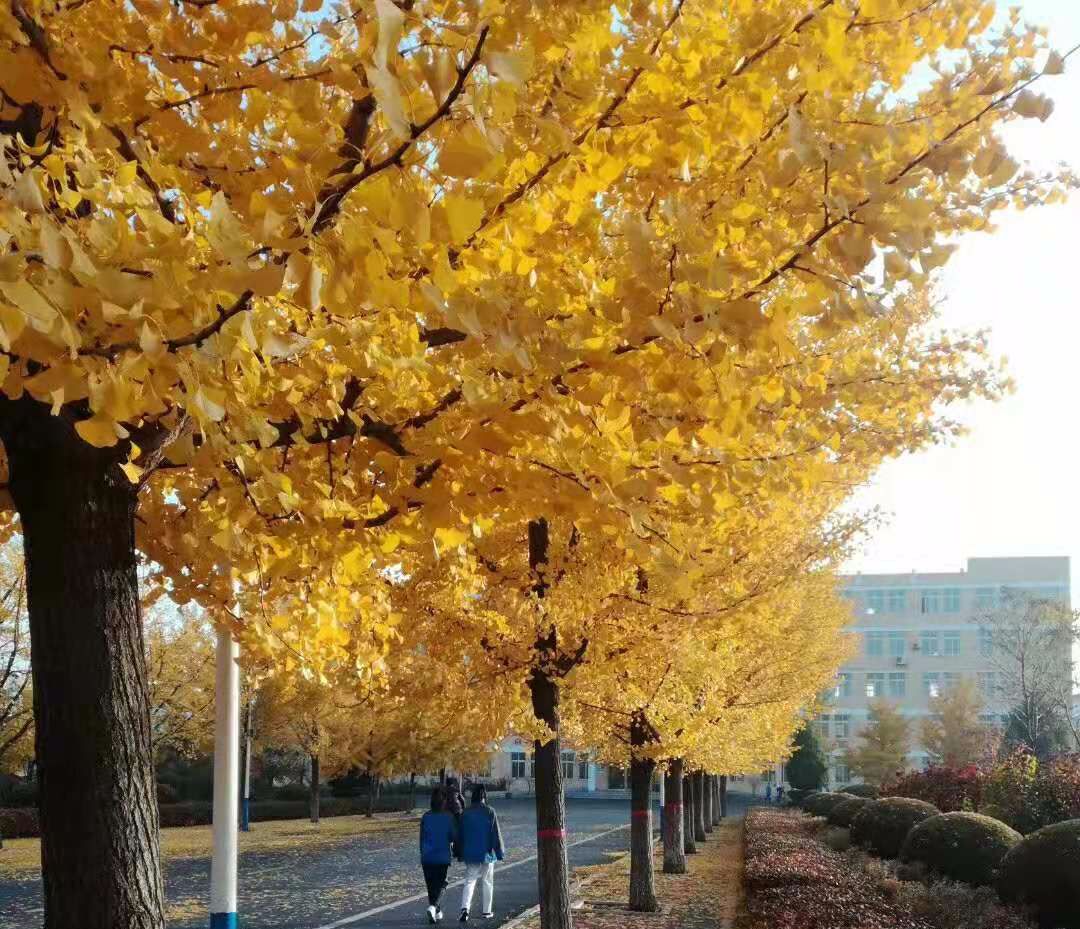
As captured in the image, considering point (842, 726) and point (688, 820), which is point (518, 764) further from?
point (688, 820)

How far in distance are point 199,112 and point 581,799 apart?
67876mm

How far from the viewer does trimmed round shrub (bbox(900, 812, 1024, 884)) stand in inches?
503

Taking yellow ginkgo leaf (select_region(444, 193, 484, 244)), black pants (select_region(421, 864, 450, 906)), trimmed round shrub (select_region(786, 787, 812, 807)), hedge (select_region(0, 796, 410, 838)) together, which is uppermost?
yellow ginkgo leaf (select_region(444, 193, 484, 244))

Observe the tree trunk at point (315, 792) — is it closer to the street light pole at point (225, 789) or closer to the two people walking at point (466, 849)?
the two people walking at point (466, 849)

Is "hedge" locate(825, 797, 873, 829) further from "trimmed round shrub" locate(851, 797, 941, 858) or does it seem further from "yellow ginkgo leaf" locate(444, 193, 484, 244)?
"yellow ginkgo leaf" locate(444, 193, 484, 244)

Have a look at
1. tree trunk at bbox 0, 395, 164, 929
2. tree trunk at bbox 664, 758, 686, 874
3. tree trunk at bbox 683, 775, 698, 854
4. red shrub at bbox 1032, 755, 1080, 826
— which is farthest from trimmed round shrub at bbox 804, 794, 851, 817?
tree trunk at bbox 0, 395, 164, 929

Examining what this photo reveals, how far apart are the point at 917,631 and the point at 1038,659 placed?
32.4 meters

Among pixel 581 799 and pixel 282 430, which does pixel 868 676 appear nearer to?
pixel 581 799

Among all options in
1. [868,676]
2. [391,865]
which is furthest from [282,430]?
[868,676]

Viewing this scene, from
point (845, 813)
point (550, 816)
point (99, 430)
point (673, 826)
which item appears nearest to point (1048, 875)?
point (550, 816)

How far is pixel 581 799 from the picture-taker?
6812cm

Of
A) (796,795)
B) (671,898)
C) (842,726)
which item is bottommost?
(796,795)

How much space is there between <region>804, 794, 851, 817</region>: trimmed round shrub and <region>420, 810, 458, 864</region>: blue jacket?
20.2 meters

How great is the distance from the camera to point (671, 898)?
15.2 m
